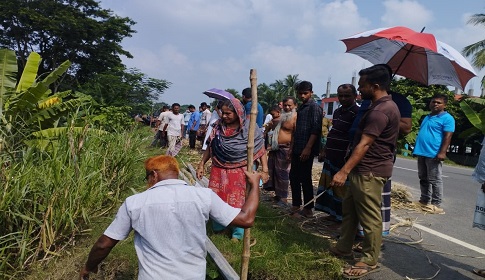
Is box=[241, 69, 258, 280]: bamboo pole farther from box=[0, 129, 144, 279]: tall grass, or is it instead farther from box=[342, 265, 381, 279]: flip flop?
box=[0, 129, 144, 279]: tall grass

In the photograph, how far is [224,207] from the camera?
2285 millimetres

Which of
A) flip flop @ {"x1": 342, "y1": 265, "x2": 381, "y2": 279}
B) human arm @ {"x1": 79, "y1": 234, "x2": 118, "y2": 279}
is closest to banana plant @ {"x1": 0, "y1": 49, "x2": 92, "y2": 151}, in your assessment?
human arm @ {"x1": 79, "y1": 234, "x2": 118, "y2": 279}

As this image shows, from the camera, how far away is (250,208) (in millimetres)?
2340

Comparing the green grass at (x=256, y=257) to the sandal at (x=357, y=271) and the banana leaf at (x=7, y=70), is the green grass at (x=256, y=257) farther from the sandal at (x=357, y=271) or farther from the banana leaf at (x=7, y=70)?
the banana leaf at (x=7, y=70)

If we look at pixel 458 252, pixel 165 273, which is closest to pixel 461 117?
pixel 458 252

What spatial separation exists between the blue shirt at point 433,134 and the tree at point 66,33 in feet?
71.0

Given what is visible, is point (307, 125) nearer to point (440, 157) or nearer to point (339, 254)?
point (339, 254)

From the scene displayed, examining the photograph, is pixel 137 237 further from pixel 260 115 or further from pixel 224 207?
pixel 260 115

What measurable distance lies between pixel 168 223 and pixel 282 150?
151 inches

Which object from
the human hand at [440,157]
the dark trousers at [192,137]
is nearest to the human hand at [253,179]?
the human hand at [440,157]

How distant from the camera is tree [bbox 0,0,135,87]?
78.5 ft

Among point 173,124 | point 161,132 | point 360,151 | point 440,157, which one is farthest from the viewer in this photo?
point 161,132

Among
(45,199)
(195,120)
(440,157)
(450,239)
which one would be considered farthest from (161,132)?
(450,239)

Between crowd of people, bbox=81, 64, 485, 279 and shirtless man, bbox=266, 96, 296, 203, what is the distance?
2 centimetres
